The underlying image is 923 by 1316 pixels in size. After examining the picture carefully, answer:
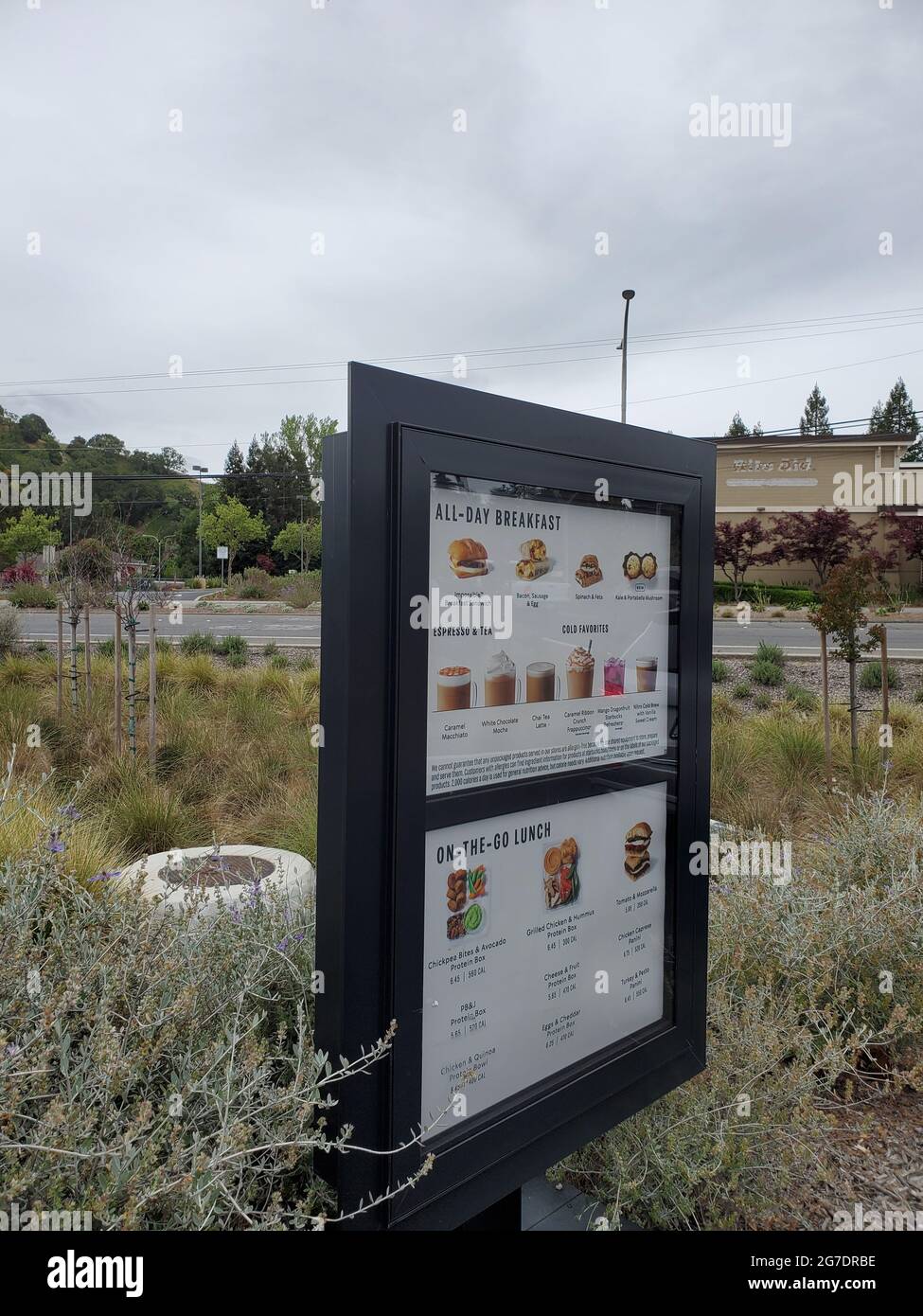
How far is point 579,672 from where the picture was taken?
2.17 metres

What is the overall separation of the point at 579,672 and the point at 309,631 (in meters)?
21.8

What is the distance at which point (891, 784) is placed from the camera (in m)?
6.70

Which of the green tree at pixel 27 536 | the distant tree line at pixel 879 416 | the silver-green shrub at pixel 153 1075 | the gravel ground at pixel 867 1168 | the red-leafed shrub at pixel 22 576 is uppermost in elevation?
the distant tree line at pixel 879 416

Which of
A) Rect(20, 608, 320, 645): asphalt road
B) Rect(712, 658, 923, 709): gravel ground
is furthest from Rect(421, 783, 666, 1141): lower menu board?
Rect(20, 608, 320, 645): asphalt road

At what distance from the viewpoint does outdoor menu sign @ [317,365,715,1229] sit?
65.1 inches

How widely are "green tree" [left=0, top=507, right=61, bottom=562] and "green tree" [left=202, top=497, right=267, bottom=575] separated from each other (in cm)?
906

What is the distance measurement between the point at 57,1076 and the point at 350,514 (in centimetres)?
128

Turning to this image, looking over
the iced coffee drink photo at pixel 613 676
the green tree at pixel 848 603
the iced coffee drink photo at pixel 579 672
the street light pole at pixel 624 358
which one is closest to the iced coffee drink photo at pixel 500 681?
the iced coffee drink photo at pixel 579 672

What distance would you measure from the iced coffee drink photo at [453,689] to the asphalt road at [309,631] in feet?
46.3

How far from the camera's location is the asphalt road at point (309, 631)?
17.6 metres

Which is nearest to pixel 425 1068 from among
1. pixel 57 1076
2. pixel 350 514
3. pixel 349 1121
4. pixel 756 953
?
pixel 349 1121

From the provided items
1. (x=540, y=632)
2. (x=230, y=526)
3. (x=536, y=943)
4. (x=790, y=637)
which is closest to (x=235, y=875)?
(x=536, y=943)

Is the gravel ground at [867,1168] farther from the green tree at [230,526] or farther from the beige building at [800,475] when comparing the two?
the green tree at [230,526]
